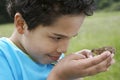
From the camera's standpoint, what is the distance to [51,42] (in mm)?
2529

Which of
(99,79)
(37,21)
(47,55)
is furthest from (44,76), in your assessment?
(99,79)

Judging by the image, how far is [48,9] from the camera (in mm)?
2543

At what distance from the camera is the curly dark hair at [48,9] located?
2.52m

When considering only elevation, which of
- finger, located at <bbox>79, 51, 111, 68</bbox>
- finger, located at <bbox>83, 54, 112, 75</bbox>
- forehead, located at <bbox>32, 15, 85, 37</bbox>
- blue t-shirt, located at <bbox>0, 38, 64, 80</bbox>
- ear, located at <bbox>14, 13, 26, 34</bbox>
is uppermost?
ear, located at <bbox>14, 13, 26, 34</bbox>

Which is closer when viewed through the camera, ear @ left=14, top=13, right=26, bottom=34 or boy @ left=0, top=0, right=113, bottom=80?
boy @ left=0, top=0, right=113, bottom=80

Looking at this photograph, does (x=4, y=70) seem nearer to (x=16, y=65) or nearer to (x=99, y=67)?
(x=16, y=65)

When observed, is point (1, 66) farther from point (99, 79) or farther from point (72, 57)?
point (99, 79)

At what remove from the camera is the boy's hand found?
254cm

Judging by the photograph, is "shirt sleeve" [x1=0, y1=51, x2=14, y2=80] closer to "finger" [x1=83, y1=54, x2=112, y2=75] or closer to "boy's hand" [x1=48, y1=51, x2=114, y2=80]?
"boy's hand" [x1=48, y1=51, x2=114, y2=80]

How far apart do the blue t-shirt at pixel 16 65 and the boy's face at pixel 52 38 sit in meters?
0.07

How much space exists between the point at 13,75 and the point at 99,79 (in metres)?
1.97

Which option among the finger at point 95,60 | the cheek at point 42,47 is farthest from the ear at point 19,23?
the finger at point 95,60

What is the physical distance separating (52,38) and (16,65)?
0.27 metres

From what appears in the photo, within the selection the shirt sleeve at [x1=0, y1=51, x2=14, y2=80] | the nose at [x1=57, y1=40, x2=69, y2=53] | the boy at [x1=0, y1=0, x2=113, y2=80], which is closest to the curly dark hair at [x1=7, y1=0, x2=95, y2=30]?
the boy at [x1=0, y1=0, x2=113, y2=80]
